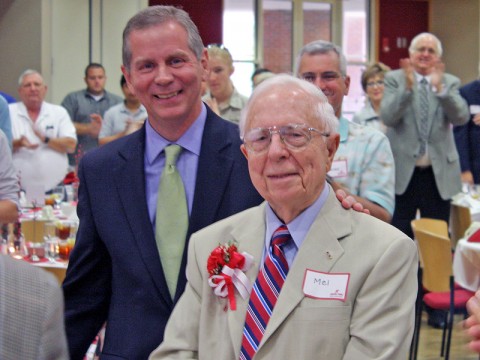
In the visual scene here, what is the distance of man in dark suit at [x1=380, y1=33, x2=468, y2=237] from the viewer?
699cm

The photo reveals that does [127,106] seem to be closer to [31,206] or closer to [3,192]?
[31,206]

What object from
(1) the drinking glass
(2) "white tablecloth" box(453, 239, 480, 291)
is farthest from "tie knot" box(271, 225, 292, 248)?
(1) the drinking glass

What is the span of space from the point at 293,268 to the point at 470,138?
697cm

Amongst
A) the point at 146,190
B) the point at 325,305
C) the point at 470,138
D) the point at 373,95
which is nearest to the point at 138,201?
the point at 146,190

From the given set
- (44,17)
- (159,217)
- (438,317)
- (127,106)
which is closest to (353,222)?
(159,217)

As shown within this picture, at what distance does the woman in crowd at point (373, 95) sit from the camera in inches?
340

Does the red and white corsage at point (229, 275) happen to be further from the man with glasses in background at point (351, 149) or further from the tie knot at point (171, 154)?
the man with glasses in background at point (351, 149)

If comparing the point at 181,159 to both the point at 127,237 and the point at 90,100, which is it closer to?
the point at 127,237

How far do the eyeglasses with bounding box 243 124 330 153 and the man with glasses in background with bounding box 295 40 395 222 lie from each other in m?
1.37

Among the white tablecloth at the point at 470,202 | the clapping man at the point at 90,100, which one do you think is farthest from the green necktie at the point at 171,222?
the clapping man at the point at 90,100

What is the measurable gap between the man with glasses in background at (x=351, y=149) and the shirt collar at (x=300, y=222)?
4.31 ft

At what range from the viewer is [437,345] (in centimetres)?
677

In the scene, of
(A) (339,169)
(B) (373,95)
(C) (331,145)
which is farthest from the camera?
(B) (373,95)

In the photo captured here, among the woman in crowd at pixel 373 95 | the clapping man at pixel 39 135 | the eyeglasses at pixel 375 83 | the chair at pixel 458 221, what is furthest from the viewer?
the eyeglasses at pixel 375 83
